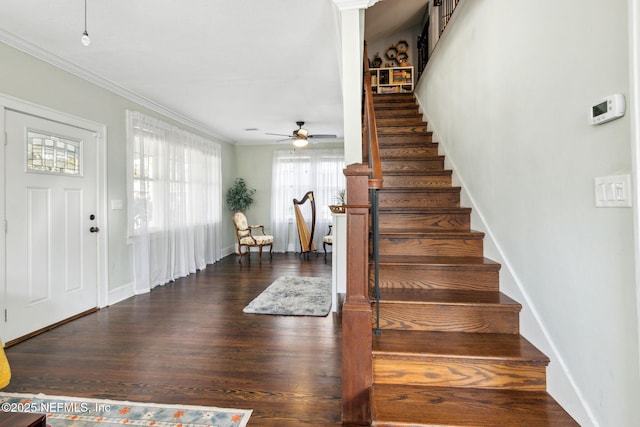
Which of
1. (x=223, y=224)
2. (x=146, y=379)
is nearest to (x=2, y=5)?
(x=146, y=379)

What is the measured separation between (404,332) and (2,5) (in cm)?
354

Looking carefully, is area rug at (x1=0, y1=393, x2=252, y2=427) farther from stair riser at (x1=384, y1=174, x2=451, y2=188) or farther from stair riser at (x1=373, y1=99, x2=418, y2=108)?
stair riser at (x1=373, y1=99, x2=418, y2=108)

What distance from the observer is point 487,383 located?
1.53 meters

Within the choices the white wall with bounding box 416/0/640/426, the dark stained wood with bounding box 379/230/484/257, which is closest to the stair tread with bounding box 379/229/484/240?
the dark stained wood with bounding box 379/230/484/257

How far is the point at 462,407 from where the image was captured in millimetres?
1390

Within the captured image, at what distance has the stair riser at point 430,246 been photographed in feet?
7.68

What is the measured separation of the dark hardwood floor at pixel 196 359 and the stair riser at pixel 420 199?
129 cm

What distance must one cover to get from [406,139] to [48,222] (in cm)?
387

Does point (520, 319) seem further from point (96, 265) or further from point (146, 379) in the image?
point (96, 265)

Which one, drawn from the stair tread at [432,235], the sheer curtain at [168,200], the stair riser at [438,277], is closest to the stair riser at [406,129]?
the stair tread at [432,235]

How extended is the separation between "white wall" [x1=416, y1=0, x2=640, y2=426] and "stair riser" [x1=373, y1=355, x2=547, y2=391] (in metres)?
0.11

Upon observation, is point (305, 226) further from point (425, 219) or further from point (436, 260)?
point (436, 260)

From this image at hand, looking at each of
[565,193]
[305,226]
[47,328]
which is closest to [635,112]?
[565,193]

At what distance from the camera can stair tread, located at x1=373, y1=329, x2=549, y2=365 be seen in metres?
1.54
